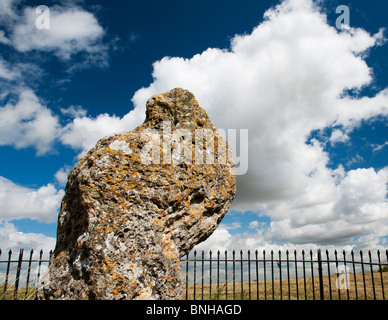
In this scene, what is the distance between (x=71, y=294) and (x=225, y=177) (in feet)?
7.69

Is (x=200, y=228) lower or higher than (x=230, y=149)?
lower

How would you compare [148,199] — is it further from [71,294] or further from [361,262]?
[361,262]

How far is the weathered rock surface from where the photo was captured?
2984mm

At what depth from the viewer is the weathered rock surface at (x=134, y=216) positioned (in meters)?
2.98

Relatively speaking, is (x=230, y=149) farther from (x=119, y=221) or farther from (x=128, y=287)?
(x=128, y=287)

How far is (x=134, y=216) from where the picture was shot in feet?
10.6

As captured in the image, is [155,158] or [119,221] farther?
[155,158]

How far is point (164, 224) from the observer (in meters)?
3.43
